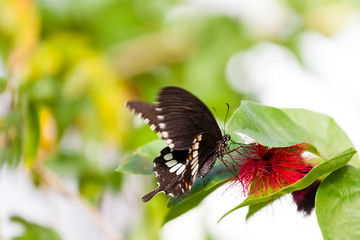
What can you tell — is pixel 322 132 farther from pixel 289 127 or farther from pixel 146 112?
pixel 146 112

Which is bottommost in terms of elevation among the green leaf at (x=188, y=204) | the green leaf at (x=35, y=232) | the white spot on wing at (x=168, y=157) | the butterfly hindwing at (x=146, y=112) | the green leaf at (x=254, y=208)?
the green leaf at (x=254, y=208)

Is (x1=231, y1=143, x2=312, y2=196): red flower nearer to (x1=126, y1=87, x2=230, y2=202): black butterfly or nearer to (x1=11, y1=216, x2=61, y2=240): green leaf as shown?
(x1=126, y1=87, x2=230, y2=202): black butterfly

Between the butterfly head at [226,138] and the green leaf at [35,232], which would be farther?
the green leaf at [35,232]

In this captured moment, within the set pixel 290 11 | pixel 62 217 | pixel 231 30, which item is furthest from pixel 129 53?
pixel 62 217

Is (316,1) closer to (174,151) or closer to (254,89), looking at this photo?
(254,89)

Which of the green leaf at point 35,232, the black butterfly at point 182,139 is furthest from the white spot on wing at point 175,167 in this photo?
the green leaf at point 35,232

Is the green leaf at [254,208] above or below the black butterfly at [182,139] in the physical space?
below

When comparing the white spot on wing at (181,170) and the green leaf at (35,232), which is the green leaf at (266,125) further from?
the green leaf at (35,232)
